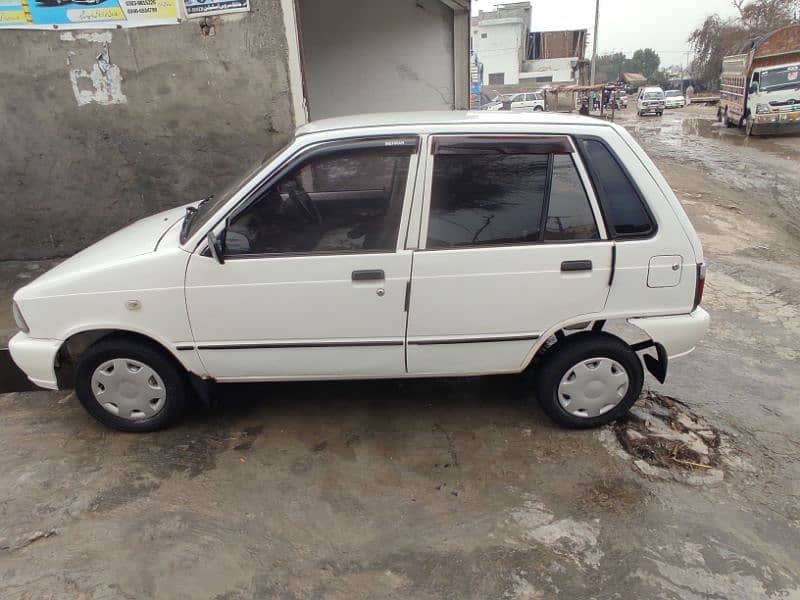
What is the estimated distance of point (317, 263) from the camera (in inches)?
114

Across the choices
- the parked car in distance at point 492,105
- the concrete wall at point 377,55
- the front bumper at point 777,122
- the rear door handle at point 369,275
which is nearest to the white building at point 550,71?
the parked car in distance at point 492,105

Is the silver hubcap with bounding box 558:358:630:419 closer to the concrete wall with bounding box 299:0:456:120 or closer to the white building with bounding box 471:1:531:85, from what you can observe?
the concrete wall with bounding box 299:0:456:120

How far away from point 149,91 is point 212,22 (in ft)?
3.23

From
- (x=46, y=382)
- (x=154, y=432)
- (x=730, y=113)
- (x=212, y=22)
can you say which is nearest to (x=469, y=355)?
(x=154, y=432)

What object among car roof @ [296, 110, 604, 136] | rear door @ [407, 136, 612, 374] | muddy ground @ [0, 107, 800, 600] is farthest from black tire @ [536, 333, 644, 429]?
car roof @ [296, 110, 604, 136]

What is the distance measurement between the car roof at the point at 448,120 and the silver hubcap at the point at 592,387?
1382 mm

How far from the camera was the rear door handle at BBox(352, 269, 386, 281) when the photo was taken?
289 cm

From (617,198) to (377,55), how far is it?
7940 millimetres

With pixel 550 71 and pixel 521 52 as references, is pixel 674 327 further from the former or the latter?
pixel 521 52

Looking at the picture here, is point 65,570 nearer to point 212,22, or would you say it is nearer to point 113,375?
point 113,375

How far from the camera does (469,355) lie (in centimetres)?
312

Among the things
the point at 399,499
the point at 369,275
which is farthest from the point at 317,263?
the point at 399,499

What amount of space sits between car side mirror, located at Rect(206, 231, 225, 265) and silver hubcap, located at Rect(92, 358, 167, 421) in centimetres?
83

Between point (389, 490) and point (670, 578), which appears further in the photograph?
point (389, 490)
